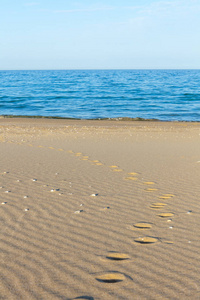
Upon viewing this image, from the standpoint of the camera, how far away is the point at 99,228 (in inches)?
154

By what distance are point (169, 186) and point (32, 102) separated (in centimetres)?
2335

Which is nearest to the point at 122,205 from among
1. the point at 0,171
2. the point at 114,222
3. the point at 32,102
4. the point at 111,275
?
the point at 114,222

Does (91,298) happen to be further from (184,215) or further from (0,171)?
(0,171)

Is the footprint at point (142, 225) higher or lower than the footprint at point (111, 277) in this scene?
higher

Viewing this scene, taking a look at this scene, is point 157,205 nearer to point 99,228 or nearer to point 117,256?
point 99,228

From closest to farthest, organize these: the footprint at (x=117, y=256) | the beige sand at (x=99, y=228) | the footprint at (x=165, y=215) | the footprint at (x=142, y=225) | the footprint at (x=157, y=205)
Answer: the beige sand at (x=99, y=228) < the footprint at (x=117, y=256) < the footprint at (x=142, y=225) < the footprint at (x=165, y=215) < the footprint at (x=157, y=205)

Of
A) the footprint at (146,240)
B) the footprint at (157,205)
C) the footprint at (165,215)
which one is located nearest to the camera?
the footprint at (146,240)

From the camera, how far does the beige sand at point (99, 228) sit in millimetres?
2768

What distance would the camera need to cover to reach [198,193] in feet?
17.7

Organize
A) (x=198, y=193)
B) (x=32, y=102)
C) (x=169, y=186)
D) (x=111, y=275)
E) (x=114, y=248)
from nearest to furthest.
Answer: (x=111, y=275) → (x=114, y=248) → (x=198, y=193) → (x=169, y=186) → (x=32, y=102)

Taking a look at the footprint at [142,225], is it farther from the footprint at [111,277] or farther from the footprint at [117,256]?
the footprint at [111,277]

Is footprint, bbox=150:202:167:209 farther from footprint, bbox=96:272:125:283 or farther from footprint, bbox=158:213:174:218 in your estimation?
footprint, bbox=96:272:125:283

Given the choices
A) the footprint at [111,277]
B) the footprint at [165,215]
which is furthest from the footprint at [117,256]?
the footprint at [165,215]

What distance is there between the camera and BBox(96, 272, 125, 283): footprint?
2.80m
